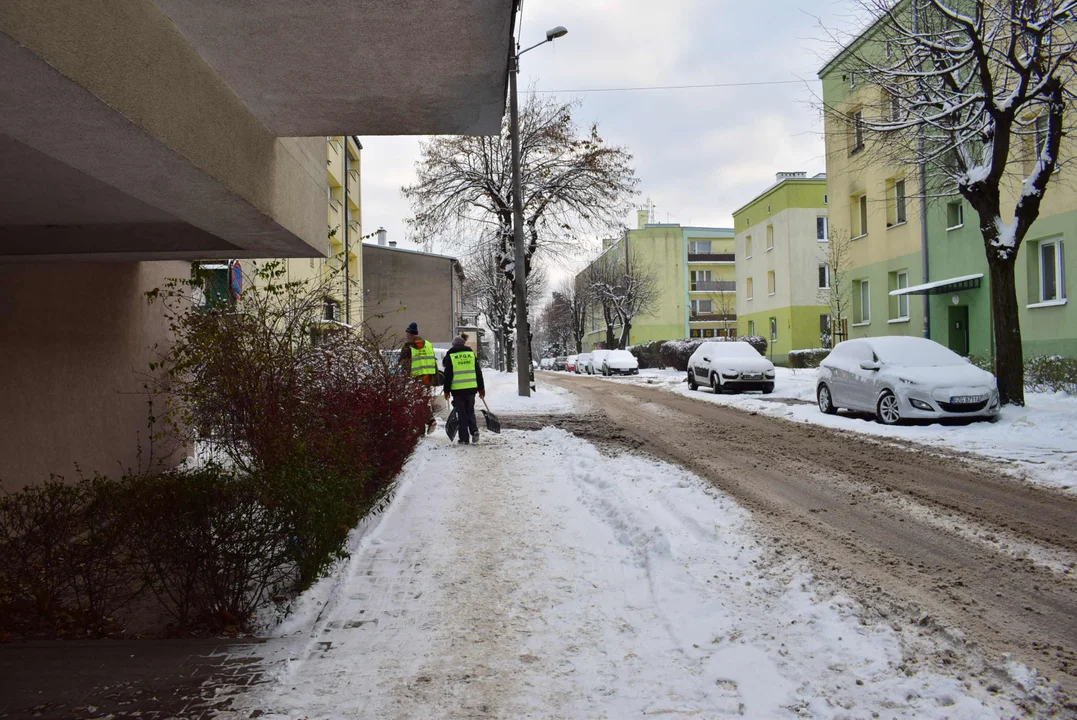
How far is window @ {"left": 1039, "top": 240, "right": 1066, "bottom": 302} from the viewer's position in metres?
17.0

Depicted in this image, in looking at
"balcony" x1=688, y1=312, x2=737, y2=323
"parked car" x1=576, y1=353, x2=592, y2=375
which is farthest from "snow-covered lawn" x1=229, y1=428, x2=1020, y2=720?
"balcony" x1=688, y1=312, x2=737, y2=323

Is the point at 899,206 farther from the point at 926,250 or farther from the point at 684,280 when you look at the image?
the point at 684,280

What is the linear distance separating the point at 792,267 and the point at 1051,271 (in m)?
18.8

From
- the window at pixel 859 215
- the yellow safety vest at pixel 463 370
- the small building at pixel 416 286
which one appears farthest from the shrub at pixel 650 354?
the yellow safety vest at pixel 463 370

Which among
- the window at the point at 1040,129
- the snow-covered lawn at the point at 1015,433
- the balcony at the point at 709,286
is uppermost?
the balcony at the point at 709,286

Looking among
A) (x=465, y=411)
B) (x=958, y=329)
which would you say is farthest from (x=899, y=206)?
(x=465, y=411)

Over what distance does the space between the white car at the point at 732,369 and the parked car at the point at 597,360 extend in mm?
16789

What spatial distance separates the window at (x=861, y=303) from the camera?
2638cm

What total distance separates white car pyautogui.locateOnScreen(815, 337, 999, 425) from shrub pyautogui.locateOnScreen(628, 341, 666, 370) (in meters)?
26.6

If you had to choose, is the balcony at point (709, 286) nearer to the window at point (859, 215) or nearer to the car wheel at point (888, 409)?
the window at point (859, 215)

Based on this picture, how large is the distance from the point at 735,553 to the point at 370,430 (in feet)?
12.3

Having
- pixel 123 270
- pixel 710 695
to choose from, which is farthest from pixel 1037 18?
pixel 123 270

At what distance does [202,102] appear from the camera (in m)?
4.58

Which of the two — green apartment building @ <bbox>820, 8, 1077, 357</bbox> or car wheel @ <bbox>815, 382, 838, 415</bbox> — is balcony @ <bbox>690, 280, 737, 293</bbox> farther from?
car wheel @ <bbox>815, 382, 838, 415</bbox>
